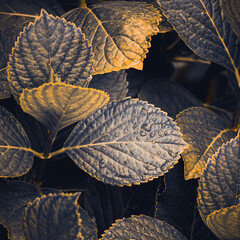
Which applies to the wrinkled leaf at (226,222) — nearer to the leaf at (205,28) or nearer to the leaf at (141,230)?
the leaf at (141,230)

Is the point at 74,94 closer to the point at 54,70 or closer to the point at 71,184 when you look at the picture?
the point at 54,70

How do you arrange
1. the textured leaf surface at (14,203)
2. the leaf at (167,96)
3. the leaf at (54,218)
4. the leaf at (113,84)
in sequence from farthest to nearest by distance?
the leaf at (167,96), the leaf at (113,84), the textured leaf surface at (14,203), the leaf at (54,218)

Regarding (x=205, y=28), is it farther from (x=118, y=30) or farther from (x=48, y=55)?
(x=48, y=55)

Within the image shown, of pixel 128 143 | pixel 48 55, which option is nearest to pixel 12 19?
pixel 48 55

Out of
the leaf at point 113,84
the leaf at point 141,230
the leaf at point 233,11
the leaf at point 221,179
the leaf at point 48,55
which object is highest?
the leaf at point 233,11

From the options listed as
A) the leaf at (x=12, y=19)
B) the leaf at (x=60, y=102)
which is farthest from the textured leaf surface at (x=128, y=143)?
the leaf at (x=12, y=19)

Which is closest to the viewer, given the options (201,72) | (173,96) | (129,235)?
(129,235)

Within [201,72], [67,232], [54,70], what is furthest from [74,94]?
[201,72]
